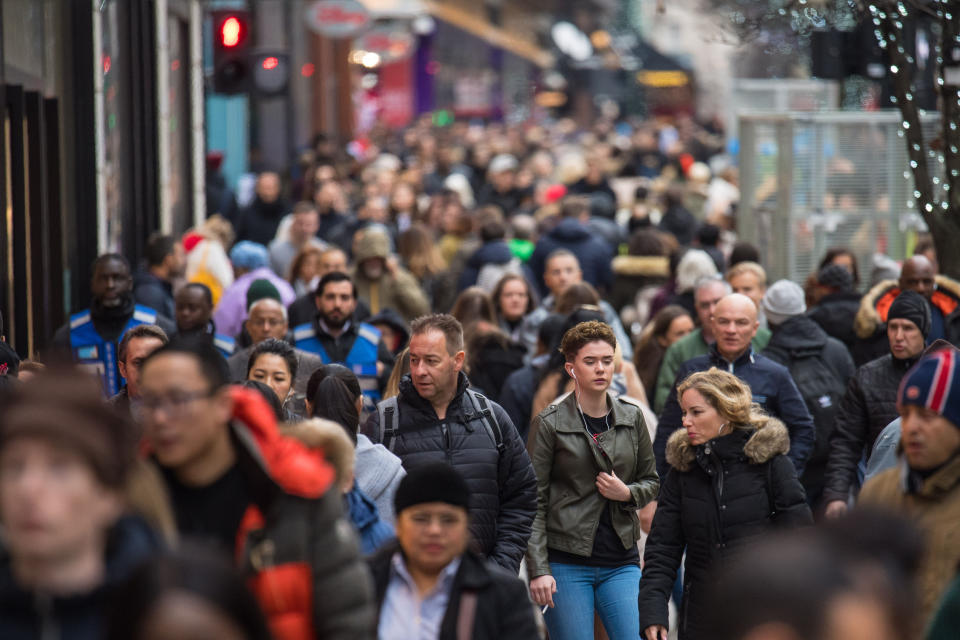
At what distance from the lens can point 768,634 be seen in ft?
9.49

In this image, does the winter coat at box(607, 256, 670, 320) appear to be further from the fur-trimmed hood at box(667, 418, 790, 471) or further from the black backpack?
the fur-trimmed hood at box(667, 418, 790, 471)

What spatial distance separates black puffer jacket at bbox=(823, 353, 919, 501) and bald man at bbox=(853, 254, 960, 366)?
1.32m

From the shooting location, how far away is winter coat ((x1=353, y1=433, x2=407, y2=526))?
6211 millimetres

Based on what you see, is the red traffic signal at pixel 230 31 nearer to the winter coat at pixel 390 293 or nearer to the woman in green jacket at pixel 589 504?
the winter coat at pixel 390 293

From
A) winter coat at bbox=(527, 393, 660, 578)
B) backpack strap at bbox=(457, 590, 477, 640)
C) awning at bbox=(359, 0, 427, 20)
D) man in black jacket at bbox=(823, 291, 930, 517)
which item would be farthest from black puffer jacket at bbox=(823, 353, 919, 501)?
awning at bbox=(359, 0, 427, 20)

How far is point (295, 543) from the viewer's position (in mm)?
3777

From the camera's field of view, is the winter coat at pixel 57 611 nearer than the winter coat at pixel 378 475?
Yes

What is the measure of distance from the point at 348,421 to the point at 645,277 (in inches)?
314

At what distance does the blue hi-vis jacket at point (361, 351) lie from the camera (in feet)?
31.4

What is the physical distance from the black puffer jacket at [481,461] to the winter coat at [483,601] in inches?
81.2

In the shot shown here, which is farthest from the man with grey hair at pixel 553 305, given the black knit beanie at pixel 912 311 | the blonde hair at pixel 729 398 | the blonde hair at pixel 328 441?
the blonde hair at pixel 328 441

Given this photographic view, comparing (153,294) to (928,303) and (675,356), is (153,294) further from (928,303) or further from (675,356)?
(928,303)

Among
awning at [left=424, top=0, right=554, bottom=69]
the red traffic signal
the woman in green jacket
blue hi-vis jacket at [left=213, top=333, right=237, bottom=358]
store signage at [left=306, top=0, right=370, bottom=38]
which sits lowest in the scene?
the woman in green jacket

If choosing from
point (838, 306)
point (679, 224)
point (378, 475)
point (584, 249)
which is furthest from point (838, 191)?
point (378, 475)
